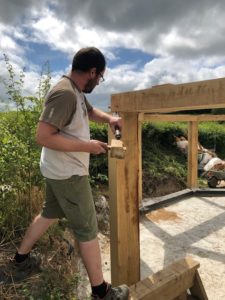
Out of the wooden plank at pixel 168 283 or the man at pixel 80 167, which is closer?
the man at pixel 80 167

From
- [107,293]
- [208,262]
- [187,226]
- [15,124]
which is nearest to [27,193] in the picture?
[15,124]

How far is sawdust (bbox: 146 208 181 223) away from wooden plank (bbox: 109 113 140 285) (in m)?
2.22

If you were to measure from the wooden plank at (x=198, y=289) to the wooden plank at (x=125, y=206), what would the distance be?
0.51 m

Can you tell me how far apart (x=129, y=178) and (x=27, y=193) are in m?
0.98

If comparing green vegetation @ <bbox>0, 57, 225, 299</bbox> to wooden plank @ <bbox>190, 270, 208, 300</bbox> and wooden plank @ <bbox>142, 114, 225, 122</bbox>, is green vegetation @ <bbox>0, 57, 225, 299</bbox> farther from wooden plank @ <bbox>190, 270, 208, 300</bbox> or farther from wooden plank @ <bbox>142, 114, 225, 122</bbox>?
wooden plank @ <bbox>142, 114, 225, 122</bbox>

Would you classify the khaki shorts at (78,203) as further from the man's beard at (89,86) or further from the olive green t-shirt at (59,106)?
the man's beard at (89,86)

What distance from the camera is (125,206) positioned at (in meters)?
2.68

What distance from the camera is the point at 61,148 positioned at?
1926 millimetres

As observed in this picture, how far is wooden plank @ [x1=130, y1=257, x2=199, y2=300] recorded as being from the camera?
2393mm

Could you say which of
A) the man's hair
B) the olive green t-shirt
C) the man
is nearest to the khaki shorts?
the man

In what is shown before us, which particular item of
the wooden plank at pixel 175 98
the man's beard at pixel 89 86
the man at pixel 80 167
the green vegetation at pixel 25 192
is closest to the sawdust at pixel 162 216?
the green vegetation at pixel 25 192

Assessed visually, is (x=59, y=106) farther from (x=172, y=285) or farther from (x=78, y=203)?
(x=172, y=285)

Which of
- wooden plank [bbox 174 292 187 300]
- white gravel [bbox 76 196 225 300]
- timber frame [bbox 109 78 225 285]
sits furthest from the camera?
white gravel [bbox 76 196 225 300]

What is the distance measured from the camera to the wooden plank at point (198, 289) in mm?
2795
